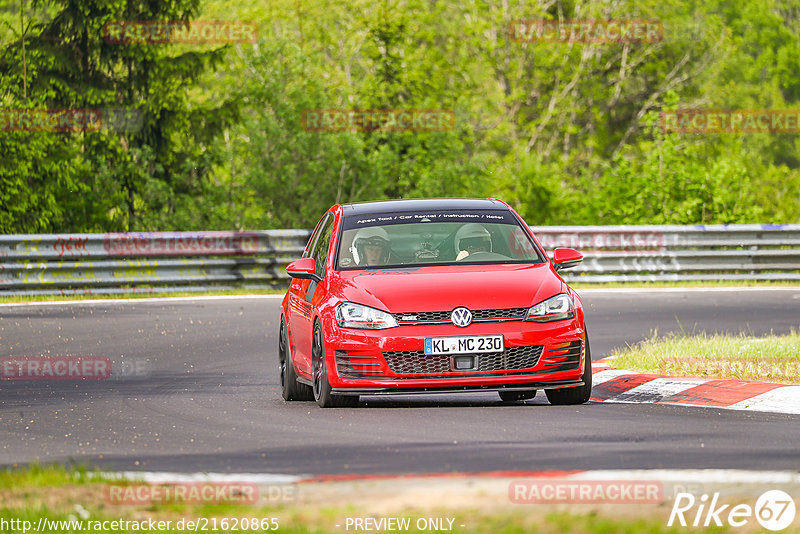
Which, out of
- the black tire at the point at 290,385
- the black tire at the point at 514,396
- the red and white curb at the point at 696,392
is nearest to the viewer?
the red and white curb at the point at 696,392

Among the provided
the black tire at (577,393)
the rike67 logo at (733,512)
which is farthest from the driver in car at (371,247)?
the rike67 logo at (733,512)

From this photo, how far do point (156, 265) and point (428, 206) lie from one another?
1265 centimetres

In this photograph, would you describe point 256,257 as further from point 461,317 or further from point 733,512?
point 733,512

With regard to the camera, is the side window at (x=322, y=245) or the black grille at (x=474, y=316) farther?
the side window at (x=322, y=245)

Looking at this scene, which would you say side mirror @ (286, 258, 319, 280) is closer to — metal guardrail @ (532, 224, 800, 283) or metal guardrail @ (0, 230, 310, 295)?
metal guardrail @ (0, 230, 310, 295)

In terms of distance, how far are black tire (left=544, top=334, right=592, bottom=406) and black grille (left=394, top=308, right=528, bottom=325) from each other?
705 millimetres

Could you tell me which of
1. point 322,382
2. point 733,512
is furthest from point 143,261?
point 733,512

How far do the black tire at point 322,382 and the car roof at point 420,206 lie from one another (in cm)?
153

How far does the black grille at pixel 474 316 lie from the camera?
32.4 ft

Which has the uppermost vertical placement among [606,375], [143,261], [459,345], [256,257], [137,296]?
[459,345]

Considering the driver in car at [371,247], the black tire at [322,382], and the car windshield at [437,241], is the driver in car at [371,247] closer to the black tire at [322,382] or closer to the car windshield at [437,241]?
the car windshield at [437,241]

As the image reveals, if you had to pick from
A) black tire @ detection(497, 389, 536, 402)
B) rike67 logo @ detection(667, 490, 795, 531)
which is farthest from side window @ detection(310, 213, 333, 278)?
rike67 logo @ detection(667, 490, 795, 531)

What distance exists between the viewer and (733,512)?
559cm

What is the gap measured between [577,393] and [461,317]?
1.19m
